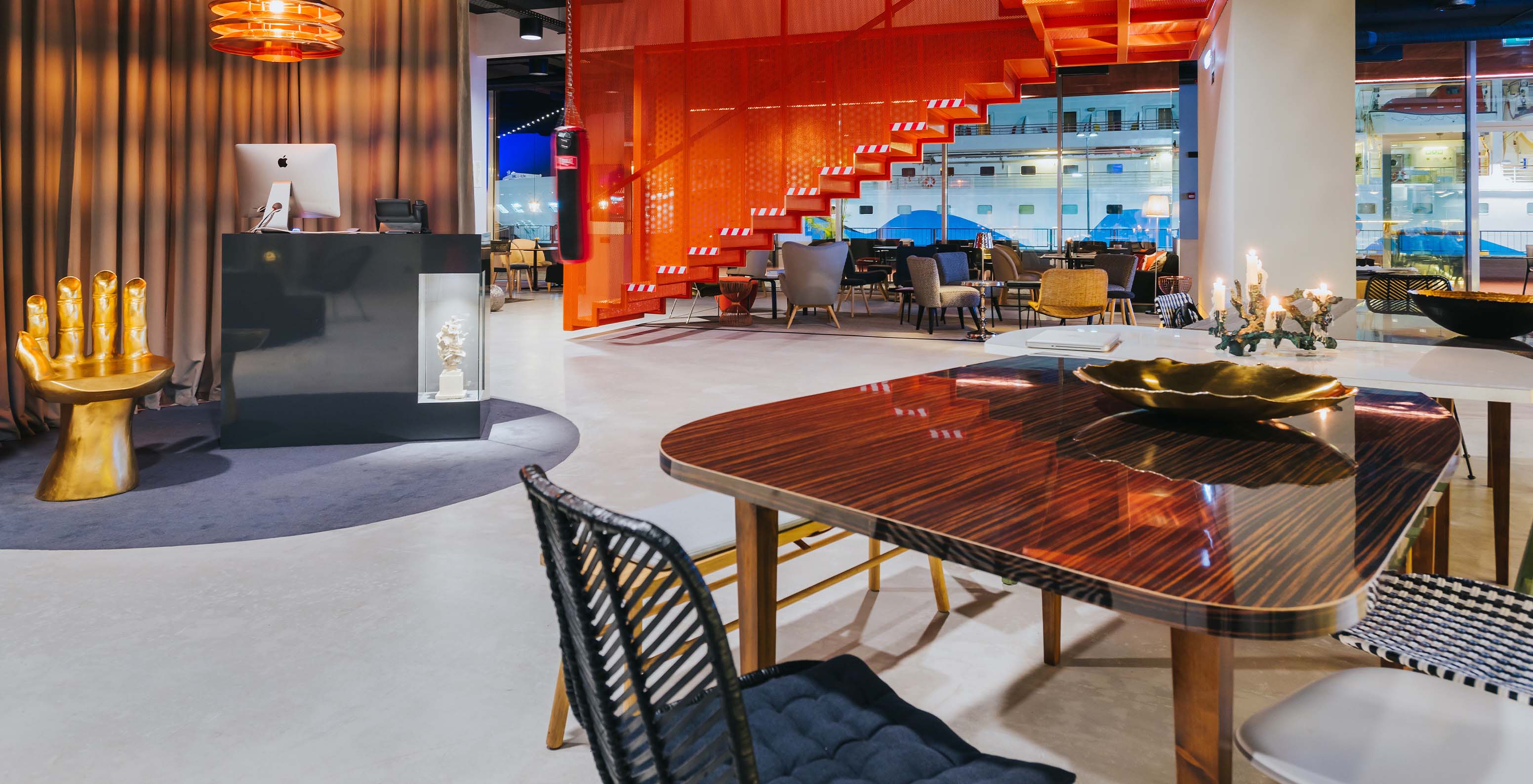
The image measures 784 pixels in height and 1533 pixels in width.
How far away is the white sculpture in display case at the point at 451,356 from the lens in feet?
15.8

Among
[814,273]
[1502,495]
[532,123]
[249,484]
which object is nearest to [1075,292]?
[814,273]

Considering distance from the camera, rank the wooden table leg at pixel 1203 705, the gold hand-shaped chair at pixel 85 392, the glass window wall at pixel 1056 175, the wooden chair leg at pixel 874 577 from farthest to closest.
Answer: the glass window wall at pixel 1056 175 < the gold hand-shaped chair at pixel 85 392 < the wooden chair leg at pixel 874 577 < the wooden table leg at pixel 1203 705

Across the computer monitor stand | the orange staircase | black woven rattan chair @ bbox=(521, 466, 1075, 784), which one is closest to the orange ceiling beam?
the orange staircase

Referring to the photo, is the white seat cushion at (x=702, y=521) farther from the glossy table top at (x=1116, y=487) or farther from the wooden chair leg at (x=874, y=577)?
the wooden chair leg at (x=874, y=577)

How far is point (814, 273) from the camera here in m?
10.3

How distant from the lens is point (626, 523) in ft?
2.44

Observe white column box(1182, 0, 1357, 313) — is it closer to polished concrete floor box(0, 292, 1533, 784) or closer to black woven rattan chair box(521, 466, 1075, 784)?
polished concrete floor box(0, 292, 1533, 784)

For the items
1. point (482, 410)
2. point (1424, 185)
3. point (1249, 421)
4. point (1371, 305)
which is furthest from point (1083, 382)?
point (1424, 185)

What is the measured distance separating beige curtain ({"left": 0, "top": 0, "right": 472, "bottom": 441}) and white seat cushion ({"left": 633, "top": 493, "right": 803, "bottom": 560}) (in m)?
Answer: 4.26

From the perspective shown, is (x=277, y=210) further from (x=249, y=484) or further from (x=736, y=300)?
(x=736, y=300)

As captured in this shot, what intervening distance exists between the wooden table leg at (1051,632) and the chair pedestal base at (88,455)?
137 inches

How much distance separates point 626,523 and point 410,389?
4342 mm

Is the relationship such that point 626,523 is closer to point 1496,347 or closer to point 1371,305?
point 1496,347

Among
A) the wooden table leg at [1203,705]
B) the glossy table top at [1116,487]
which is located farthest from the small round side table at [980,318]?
the wooden table leg at [1203,705]
